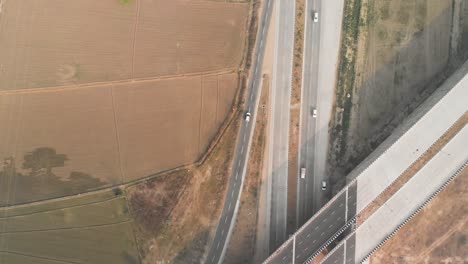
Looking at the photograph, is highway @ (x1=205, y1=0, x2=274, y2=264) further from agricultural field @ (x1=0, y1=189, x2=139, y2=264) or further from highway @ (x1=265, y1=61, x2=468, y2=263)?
agricultural field @ (x1=0, y1=189, x2=139, y2=264)

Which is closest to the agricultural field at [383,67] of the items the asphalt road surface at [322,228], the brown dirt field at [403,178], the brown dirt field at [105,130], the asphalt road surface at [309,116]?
the asphalt road surface at [309,116]

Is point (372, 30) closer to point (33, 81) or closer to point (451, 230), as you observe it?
point (451, 230)

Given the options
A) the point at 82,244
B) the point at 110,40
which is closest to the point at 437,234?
the point at 82,244

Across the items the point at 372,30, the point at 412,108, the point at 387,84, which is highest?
the point at 372,30

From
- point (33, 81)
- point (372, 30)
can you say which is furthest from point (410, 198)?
point (33, 81)

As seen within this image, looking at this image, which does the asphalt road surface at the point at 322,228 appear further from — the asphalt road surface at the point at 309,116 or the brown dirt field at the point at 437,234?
the brown dirt field at the point at 437,234

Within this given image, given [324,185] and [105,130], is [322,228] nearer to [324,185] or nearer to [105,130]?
[324,185]

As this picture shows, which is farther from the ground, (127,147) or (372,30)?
(372,30)
